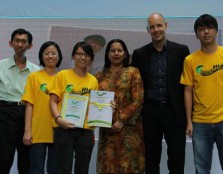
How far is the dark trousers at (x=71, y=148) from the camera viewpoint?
2660 millimetres

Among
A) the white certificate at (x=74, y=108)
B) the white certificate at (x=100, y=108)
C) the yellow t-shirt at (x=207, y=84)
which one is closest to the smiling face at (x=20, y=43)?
the white certificate at (x=74, y=108)

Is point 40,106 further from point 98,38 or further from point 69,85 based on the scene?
point 98,38

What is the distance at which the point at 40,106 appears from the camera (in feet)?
9.55

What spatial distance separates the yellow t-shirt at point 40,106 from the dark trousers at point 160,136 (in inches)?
33.7

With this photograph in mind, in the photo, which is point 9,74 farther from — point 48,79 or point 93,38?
point 93,38

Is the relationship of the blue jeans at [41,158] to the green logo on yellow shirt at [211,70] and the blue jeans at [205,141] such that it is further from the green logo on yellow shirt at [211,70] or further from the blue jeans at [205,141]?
the green logo on yellow shirt at [211,70]

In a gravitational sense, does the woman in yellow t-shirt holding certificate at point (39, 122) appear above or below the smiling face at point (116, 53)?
below

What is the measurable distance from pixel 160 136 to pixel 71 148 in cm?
83

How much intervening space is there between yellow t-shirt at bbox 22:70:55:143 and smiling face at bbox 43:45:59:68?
15cm

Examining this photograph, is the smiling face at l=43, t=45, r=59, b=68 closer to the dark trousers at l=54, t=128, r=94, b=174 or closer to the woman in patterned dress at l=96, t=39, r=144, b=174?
the woman in patterned dress at l=96, t=39, r=144, b=174

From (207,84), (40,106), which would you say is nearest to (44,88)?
(40,106)

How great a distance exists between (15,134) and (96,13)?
1.81 meters

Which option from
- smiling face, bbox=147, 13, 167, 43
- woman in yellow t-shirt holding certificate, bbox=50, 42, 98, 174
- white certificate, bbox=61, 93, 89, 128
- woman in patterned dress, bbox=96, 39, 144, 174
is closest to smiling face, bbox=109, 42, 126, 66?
woman in patterned dress, bbox=96, 39, 144, 174

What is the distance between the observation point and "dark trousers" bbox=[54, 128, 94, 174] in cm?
266
